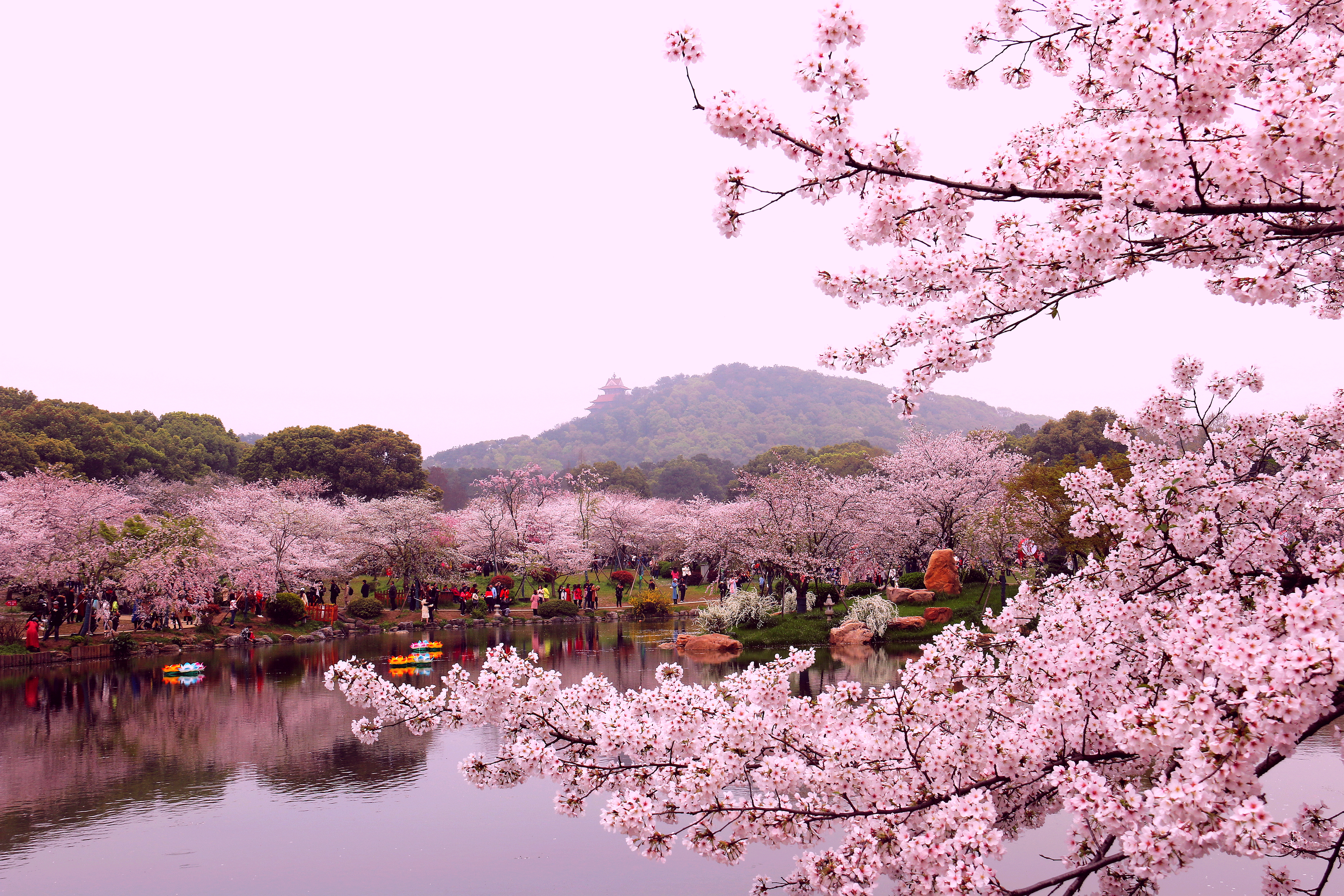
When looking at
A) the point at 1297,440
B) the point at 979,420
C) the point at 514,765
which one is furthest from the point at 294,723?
the point at 979,420

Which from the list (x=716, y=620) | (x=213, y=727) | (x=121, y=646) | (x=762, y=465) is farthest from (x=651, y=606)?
(x=762, y=465)

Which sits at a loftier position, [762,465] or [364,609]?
[762,465]

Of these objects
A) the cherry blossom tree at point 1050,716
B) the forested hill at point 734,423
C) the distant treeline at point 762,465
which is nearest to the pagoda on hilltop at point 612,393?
the forested hill at point 734,423

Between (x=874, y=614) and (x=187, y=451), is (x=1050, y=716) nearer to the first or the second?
(x=874, y=614)

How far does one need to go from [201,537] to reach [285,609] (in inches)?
163

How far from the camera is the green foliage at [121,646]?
82.8 ft

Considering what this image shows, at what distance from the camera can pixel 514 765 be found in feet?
15.8

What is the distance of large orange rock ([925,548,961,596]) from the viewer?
26.8 m

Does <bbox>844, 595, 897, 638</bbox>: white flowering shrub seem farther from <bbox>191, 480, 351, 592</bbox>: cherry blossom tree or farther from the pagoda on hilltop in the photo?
the pagoda on hilltop

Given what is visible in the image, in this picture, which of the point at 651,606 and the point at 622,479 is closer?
the point at 651,606

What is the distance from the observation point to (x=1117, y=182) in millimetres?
3125

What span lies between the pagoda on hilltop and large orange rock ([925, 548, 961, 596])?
156 meters

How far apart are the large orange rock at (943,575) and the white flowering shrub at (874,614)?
120 inches

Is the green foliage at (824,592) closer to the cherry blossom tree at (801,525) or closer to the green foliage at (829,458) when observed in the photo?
the cherry blossom tree at (801,525)
